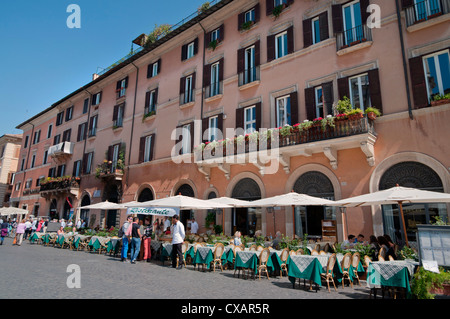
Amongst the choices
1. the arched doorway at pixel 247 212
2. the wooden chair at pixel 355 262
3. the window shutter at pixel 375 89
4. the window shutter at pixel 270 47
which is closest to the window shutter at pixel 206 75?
the window shutter at pixel 270 47

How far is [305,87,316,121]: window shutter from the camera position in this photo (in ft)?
43.4

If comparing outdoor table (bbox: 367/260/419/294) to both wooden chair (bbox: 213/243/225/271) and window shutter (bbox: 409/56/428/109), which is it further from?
window shutter (bbox: 409/56/428/109)

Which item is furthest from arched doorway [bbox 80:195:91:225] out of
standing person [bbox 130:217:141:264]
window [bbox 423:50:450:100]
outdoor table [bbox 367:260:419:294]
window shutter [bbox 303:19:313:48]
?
window [bbox 423:50:450:100]

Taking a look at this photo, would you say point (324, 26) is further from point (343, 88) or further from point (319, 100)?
point (319, 100)

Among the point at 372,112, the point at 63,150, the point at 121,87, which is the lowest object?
the point at 372,112

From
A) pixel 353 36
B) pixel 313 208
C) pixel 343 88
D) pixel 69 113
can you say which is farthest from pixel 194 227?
pixel 69 113

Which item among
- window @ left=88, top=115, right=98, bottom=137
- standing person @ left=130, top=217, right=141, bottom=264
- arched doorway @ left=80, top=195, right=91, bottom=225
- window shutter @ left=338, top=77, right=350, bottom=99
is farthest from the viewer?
window @ left=88, top=115, right=98, bottom=137

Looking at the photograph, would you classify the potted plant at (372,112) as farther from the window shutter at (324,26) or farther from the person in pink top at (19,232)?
the person in pink top at (19,232)

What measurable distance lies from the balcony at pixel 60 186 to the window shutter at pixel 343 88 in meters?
23.2

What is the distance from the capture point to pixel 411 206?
34.7 feet

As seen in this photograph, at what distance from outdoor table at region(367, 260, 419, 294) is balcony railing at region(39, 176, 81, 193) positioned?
25.9 meters

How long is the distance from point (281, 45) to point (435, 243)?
12.3 meters

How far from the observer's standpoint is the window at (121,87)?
981 inches

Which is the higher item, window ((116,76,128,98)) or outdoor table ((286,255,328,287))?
window ((116,76,128,98))
